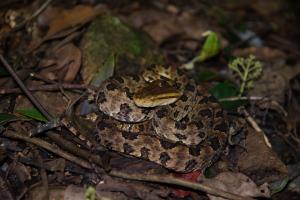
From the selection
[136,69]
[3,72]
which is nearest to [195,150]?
[136,69]

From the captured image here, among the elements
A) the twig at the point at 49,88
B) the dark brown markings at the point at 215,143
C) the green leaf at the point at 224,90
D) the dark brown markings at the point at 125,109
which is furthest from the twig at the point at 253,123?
the twig at the point at 49,88

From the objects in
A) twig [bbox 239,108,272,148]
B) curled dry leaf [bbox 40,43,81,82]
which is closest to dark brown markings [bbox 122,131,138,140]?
curled dry leaf [bbox 40,43,81,82]

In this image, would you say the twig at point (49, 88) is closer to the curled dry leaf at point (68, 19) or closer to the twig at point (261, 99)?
the curled dry leaf at point (68, 19)

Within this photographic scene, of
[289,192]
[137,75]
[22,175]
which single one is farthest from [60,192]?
[289,192]

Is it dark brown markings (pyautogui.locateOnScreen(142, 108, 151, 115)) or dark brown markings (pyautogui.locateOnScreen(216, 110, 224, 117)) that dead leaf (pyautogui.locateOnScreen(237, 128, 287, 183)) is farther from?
dark brown markings (pyautogui.locateOnScreen(142, 108, 151, 115))

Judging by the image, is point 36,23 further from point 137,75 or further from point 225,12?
point 225,12

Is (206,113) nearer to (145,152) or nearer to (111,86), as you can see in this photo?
(145,152)

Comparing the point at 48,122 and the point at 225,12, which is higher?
the point at 48,122
